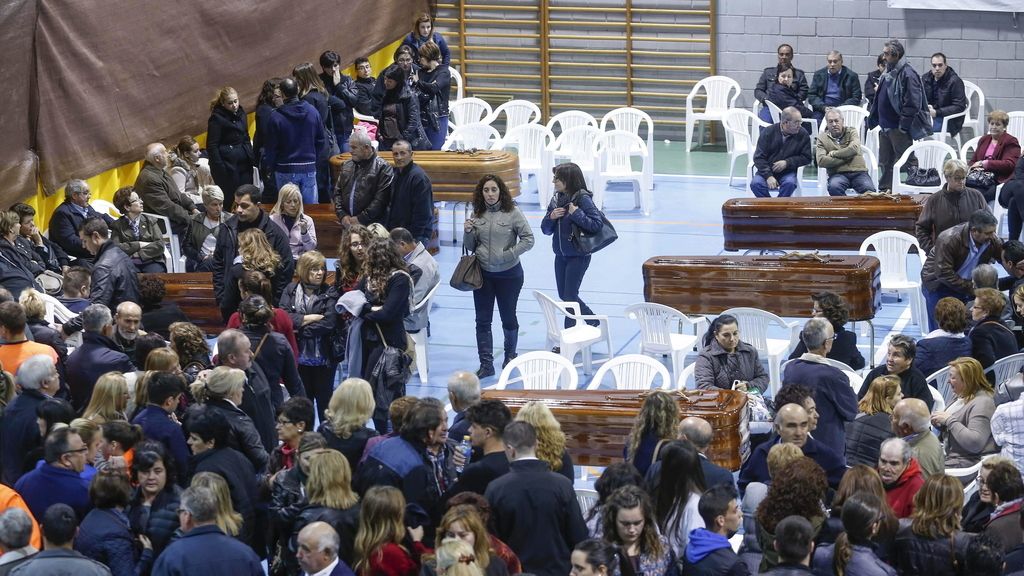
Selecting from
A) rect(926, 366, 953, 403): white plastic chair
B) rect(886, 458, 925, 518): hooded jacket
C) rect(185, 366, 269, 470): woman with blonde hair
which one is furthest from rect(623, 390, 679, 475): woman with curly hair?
rect(926, 366, 953, 403): white plastic chair

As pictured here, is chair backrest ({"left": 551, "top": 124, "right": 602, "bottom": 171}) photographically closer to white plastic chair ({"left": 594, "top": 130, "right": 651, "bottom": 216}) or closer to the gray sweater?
white plastic chair ({"left": 594, "top": 130, "right": 651, "bottom": 216})

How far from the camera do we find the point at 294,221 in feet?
34.3

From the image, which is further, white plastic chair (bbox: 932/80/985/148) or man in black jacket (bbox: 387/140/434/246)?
white plastic chair (bbox: 932/80/985/148)

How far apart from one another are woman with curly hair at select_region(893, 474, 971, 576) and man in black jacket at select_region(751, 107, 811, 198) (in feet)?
25.4

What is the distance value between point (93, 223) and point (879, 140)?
8448mm

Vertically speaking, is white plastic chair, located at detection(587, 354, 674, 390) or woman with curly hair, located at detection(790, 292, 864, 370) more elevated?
woman with curly hair, located at detection(790, 292, 864, 370)

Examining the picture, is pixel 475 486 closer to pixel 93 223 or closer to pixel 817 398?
pixel 817 398

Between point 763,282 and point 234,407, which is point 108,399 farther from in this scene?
point 763,282

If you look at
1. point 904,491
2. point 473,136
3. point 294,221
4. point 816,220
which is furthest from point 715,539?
point 473,136

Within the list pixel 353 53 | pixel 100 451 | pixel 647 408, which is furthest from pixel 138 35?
pixel 647 408

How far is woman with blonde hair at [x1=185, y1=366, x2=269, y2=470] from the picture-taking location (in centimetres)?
674

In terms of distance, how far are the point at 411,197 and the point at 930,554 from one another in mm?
5973

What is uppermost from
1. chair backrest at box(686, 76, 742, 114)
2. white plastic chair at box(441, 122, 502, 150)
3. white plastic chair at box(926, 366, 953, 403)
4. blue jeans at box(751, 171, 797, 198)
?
chair backrest at box(686, 76, 742, 114)

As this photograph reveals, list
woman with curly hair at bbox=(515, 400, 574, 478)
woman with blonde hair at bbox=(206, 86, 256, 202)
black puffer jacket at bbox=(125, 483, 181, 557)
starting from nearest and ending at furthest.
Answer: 1. black puffer jacket at bbox=(125, 483, 181, 557)
2. woman with curly hair at bbox=(515, 400, 574, 478)
3. woman with blonde hair at bbox=(206, 86, 256, 202)
